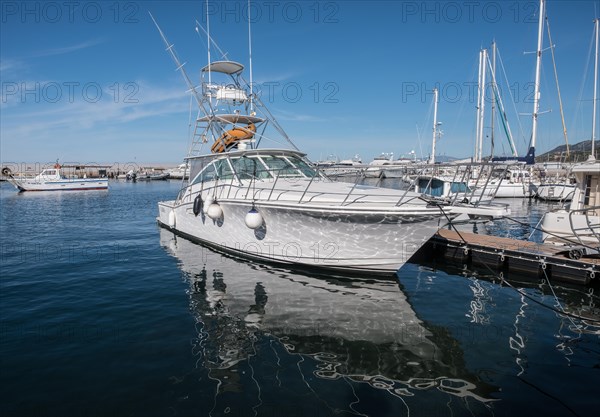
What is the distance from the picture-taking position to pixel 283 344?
6.38m

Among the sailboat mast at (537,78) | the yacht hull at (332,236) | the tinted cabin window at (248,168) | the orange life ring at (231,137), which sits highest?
the sailboat mast at (537,78)

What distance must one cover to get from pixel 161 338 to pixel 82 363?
119 centimetres

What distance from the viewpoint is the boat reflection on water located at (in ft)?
16.2

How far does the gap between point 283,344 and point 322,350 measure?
656mm

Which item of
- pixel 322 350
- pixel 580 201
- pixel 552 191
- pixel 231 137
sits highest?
pixel 231 137

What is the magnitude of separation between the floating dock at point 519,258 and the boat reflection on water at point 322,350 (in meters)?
3.17

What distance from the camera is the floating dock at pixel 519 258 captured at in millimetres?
10047

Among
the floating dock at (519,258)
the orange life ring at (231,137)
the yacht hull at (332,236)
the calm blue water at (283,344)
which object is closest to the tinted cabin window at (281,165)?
the yacht hull at (332,236)

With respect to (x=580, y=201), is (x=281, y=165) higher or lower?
higher

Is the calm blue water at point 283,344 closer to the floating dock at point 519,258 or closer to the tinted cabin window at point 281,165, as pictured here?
the floating dock at point 519,258

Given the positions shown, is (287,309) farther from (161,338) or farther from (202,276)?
(202,276)

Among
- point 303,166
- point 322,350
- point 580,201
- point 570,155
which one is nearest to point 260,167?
point 303,166

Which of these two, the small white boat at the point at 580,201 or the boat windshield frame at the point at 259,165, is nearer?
the boat windshield frame at the point at 259,165

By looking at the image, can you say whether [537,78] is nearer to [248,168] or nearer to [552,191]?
[552,191]
